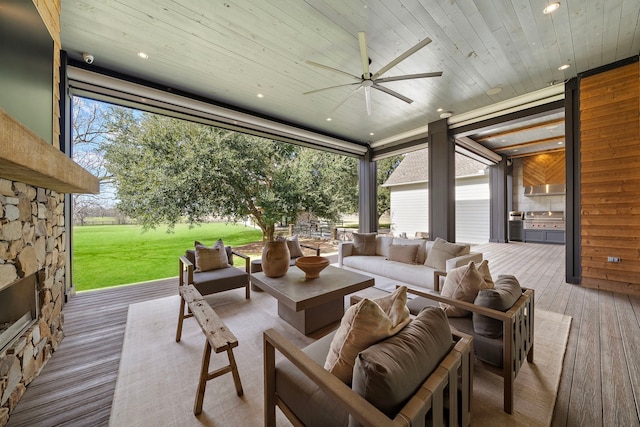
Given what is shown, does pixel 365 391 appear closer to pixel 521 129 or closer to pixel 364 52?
pixel 364 52

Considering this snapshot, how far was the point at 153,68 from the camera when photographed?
317 centimetres

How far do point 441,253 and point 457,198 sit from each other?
24.9 ft

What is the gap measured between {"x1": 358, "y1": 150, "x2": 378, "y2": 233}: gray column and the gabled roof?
3006 mm

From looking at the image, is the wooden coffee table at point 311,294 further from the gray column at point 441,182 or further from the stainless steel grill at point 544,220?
the stainless steel grill at point 544,220

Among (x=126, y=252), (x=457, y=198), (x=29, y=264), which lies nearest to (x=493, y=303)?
(x=29, y=264)

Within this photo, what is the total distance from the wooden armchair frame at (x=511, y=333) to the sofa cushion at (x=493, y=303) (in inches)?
1.5

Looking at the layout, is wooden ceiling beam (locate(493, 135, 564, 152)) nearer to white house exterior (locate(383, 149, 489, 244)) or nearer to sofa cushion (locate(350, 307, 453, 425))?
white house exterior (locate(383, 149, 489, 244))

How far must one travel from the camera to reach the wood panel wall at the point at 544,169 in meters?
8.29

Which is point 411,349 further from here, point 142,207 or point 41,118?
point 142,207

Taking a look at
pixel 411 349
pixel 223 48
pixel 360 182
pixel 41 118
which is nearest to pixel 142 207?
pixel 41 118

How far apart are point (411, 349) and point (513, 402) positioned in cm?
129

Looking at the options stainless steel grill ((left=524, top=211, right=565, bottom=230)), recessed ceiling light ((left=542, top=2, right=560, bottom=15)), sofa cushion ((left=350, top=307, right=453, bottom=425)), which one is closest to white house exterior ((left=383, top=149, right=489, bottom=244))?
stainless steel grill ((left=524, top=211, right=565, bottom=230))

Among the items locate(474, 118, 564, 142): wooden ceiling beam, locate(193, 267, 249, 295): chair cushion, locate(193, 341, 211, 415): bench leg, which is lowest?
locate(193, 341, 211, 415): bench leg

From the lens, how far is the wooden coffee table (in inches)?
86.9
